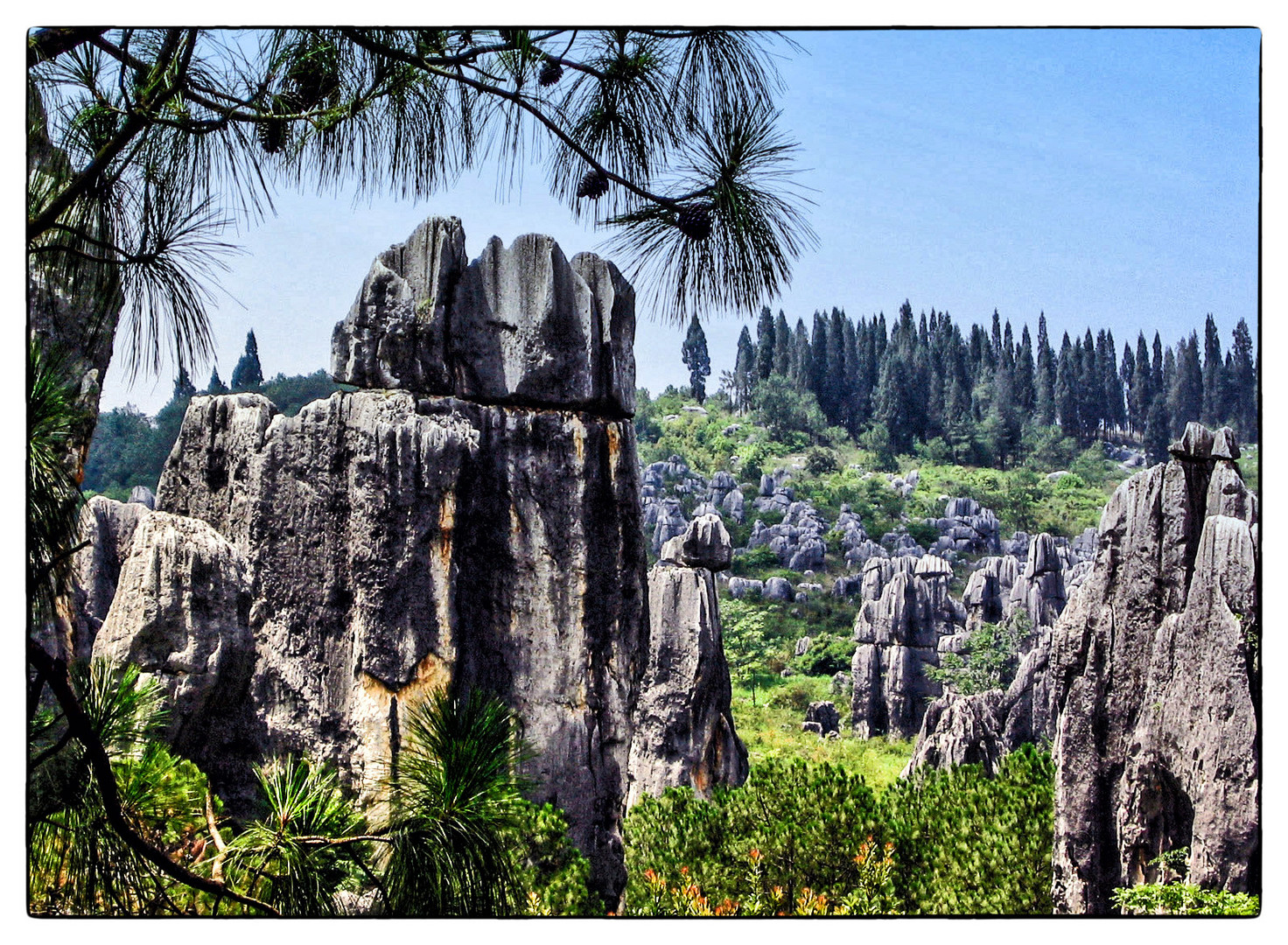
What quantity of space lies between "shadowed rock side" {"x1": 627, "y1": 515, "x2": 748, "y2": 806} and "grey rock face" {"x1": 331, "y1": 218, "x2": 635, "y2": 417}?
3.92 m

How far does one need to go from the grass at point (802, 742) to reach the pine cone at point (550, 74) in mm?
11036

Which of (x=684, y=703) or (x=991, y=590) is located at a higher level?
(x=991, y=590)

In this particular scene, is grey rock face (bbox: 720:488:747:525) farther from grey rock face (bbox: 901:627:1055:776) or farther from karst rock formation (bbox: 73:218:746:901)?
karst rock formation (bbox: 73:218:746:901)

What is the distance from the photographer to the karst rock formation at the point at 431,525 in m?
3.62

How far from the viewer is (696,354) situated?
5.73 m

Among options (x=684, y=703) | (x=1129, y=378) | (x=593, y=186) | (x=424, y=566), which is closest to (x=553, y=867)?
(x=424, y=566)

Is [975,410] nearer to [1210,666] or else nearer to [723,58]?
[1210,666]

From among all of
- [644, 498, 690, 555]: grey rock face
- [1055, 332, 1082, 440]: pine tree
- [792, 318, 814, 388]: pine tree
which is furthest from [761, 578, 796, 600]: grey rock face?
[1055, 332, 1082, 440]: pine tree

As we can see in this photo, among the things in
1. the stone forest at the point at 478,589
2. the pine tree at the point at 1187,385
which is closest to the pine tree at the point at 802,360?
the pine tree at the point at 1187,385

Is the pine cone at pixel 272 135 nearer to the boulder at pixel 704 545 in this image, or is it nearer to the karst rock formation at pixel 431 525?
the karst rock formation at pixel 431 525

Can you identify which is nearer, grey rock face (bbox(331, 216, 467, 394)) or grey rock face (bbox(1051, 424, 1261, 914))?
grey rock face (bbox(331, 216, 467, 394))

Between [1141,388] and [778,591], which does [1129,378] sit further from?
[778,591]

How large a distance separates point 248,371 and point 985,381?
31.1ft

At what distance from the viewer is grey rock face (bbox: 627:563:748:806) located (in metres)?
7.52
